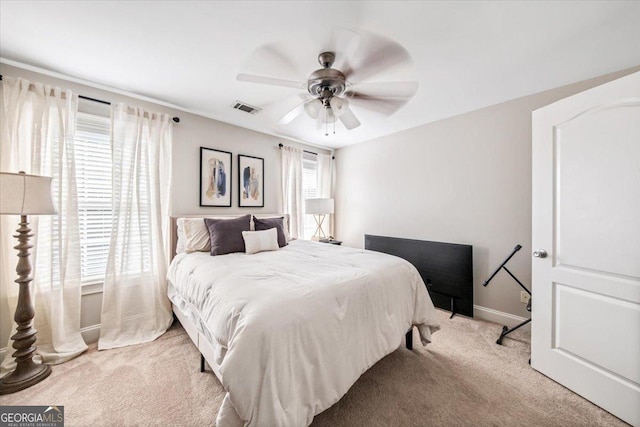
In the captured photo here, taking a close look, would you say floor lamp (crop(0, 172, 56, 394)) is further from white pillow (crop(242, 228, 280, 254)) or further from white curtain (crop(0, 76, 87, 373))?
white pillow (crop(242, 228, 280, 254))

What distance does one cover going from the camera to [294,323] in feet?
3.89

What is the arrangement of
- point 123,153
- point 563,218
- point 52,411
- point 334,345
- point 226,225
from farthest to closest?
point 226,225 < point 123,153 < point 563,218 < point 52,411 < point 334,345

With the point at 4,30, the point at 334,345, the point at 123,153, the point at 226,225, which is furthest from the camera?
the point at 226,225

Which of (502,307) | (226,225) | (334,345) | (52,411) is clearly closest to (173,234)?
(226,225)

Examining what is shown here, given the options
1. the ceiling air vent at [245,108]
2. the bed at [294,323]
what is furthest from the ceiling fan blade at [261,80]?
the bed at [294,323]

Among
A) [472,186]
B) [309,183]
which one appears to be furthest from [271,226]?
[472,186]

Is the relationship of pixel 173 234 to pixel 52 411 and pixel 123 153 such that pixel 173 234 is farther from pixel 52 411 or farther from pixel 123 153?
pixel 52 411

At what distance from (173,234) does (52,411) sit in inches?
63.6

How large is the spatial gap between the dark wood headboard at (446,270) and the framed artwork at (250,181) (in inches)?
93.8

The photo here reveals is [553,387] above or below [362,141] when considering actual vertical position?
below

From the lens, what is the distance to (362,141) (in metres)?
4.27

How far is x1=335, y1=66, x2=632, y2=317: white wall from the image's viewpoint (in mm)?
2576

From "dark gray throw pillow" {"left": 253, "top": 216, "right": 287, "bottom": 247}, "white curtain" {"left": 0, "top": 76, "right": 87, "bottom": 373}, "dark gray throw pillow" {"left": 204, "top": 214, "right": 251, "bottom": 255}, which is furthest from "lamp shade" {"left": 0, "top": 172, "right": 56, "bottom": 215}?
"dark gray throw pillow" {"left": 253, "top": 216, "right": 287, "bottom": 247}

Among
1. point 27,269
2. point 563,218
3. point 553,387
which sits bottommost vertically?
A: point 553,387
